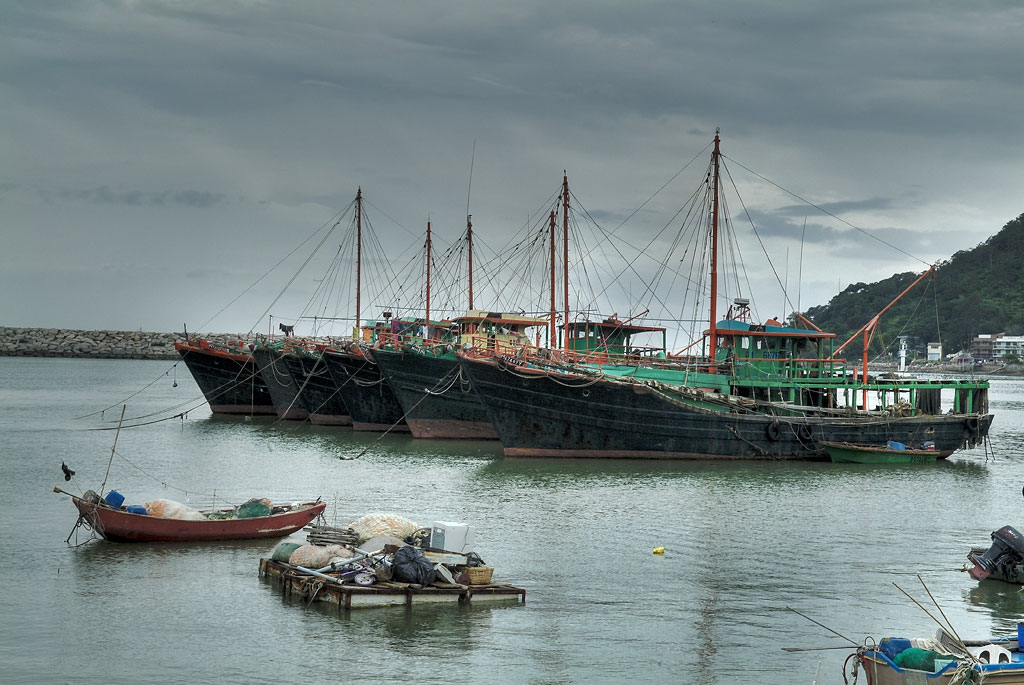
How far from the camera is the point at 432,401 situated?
46.1 m

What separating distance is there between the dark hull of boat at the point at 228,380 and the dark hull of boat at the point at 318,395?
197 inches

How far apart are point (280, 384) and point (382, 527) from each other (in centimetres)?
3814

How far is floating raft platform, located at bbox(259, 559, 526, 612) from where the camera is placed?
16.8 metres

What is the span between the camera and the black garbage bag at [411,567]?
56.5 feet

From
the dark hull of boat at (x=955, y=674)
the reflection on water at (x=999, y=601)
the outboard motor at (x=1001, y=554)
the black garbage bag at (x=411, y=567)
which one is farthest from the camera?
the outboard motor at (x=1001, y=554)

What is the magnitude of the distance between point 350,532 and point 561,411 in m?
18.9

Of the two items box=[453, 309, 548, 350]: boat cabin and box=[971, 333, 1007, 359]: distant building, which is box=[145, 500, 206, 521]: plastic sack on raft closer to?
box=[453, 309, 548, 350]: boat cabin

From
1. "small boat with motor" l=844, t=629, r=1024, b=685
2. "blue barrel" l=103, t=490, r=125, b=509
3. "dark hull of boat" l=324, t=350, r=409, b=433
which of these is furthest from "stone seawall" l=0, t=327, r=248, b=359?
"small boat with motor" l=844, t=629, r=1024, b=685

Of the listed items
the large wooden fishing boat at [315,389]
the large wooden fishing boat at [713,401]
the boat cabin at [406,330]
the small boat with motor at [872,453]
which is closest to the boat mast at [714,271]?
the large wooden fishing boat at [713,401]

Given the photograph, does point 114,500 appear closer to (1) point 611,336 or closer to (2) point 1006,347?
(1) point 611,336

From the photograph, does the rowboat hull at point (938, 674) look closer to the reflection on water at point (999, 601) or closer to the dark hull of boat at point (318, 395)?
the reflection on water at point (999, 601)

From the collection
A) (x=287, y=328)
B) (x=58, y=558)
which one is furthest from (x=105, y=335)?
(x=58, y=558)

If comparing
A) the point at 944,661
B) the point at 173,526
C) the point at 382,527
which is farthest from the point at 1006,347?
the point at 944,661

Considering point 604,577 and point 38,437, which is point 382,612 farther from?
point 38,437
